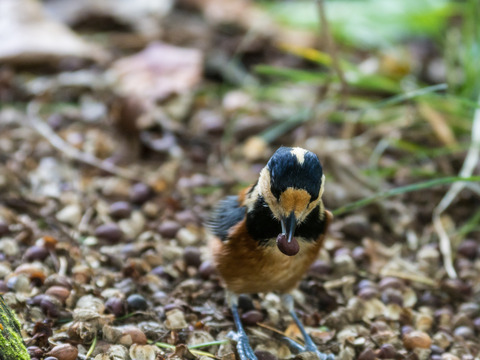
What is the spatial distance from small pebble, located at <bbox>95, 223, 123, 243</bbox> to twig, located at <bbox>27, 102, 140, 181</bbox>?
2.03ft

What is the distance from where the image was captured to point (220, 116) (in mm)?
4934

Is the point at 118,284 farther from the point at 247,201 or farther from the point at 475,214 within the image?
the point at 475,214

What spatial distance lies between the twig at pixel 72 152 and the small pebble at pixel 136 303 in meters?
1.25

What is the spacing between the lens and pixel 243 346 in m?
2.80

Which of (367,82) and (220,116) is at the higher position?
(367,82)

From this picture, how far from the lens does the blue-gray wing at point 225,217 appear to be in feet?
9.66

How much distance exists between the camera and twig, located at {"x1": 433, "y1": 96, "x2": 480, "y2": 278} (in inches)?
144

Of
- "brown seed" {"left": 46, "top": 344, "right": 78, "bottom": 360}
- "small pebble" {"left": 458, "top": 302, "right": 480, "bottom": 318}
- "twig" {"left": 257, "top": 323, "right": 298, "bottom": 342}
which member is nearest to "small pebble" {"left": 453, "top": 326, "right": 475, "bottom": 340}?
"small pebble" {"left": 458, "top": 302, "right": 480, "bottom": 318}

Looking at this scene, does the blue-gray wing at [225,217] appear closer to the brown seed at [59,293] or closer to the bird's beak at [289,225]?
the bird's beak at [289,225]

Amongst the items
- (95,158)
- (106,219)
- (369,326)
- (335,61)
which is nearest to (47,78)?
(95,158)

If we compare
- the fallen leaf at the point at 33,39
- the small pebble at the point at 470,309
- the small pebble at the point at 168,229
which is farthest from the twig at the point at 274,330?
the fallen leaf at the point at 33,39

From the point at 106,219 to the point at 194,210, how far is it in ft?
1.77

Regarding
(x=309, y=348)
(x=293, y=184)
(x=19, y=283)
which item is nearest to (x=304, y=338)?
(x=309, y=348)

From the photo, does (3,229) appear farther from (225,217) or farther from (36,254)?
(225,217)
